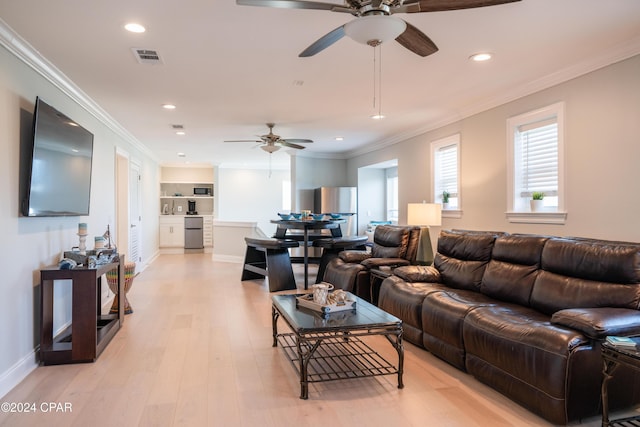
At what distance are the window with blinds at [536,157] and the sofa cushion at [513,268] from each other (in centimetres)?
84

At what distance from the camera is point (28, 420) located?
231cm

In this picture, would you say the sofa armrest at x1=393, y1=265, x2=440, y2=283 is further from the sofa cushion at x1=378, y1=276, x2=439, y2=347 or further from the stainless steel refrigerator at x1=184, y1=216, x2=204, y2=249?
the stainless steel refrigerator at x1=184, y1=216, x2=204, y2=249

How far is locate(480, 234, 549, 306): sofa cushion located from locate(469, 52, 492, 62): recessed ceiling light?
154 centimetres

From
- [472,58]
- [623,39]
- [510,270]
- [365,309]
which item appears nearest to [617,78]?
[623,39]

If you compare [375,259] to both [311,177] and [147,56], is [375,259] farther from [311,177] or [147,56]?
[311,177]

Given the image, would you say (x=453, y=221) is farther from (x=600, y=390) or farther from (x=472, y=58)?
(x=600, y=390)

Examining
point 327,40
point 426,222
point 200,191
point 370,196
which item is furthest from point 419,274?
point 200,191

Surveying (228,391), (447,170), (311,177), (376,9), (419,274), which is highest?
(376,9)

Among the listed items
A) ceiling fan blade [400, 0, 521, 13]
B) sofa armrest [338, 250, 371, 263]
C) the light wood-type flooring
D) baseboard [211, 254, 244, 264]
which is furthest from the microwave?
ceiling fan blade [400, 0, 521, 13]

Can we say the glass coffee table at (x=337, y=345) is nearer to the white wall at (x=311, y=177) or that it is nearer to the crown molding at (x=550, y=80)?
the crown molding at (x=550, y=80)

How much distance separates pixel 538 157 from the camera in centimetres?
418

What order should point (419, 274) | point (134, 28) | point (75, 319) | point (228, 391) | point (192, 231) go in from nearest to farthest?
1. point (228, 391)
2. point (134, 28)
3. point (75, 319)
4. point (419, 274)
5. point (192, 231)

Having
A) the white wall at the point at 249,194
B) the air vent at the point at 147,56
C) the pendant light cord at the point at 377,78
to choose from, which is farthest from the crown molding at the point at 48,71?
the white wall at the point at 249,194

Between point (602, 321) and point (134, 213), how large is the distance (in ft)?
23.9
